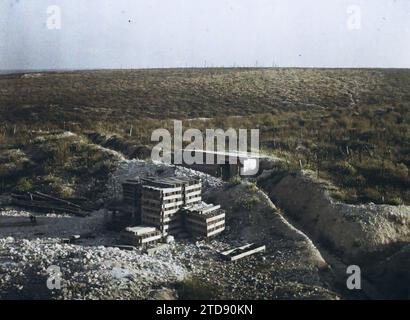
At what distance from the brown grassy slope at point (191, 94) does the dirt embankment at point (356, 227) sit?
2265 centimetres

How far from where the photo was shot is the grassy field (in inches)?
834

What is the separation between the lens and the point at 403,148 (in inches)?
926

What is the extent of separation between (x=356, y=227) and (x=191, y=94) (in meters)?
34.3

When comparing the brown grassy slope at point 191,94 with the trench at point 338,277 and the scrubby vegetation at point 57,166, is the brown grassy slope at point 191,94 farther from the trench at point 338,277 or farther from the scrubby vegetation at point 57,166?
the trench at point 338,277

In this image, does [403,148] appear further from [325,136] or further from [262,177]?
[262,177]

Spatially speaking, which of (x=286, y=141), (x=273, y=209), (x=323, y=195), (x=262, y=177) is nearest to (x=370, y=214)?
(x=323, y=195)
